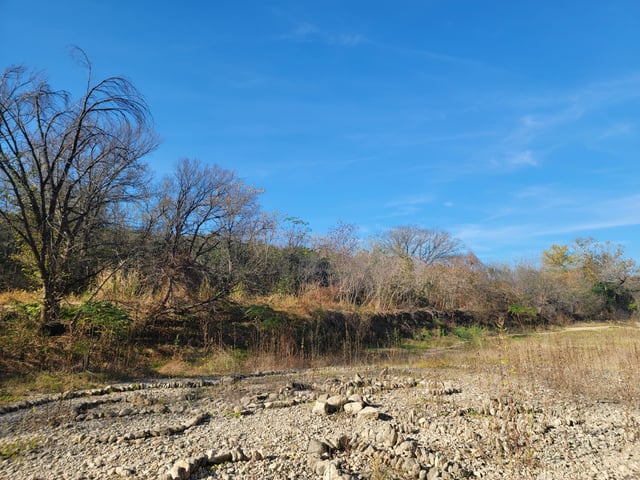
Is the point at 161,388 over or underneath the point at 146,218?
underneath

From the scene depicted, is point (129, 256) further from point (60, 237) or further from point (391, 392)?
point (391, 392)

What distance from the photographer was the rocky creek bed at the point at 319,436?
12.0 ft

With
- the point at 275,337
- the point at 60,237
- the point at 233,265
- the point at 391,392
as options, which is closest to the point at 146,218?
the point at 233,265

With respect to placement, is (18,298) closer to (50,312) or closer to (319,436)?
(50,312)

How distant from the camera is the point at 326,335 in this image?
14602 millimetres

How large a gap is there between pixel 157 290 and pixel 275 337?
12.7ft

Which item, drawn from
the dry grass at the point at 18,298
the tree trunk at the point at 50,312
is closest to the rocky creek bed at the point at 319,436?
the tree trunk at the point at 50,312

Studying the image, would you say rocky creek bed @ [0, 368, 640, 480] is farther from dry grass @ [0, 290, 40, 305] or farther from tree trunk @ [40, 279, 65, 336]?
dry grass @ [0, 290, 40, 305]

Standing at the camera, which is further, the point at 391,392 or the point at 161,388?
the point at 161,388

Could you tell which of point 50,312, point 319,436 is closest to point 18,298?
point 50,312

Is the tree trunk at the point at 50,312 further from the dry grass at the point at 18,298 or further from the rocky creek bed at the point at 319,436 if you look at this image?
the rocky creek bed at the point at 319,436

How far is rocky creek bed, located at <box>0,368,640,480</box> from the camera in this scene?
12.0ft

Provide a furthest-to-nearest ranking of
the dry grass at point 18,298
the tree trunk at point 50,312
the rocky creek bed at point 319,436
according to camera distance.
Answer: the dry grass at point 18,298, the tree trunk at point 50,312, the rocky creek bed at point 319,436

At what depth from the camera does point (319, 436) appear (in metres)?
4.63
